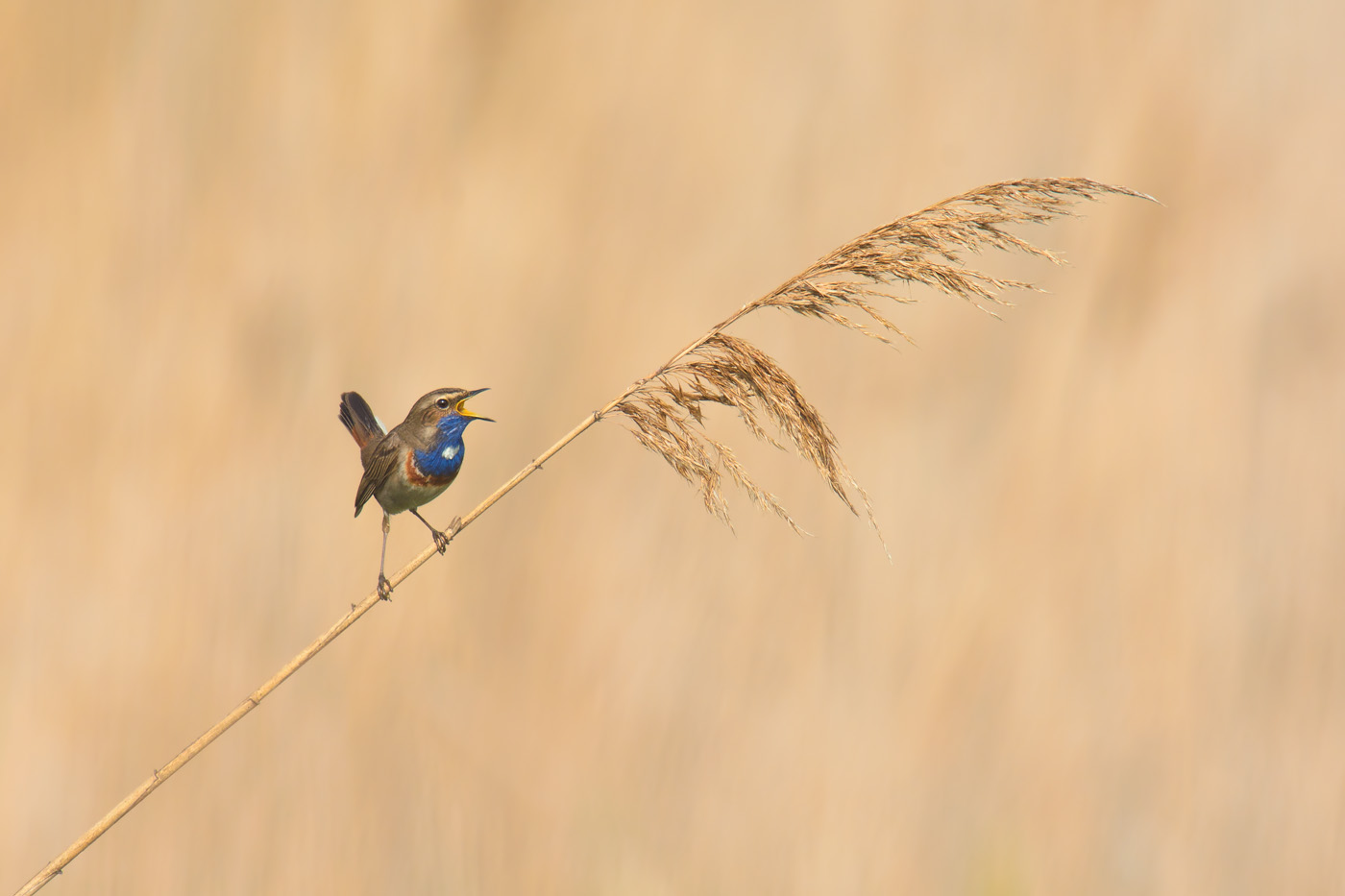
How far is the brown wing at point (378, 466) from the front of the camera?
1934 millimetres

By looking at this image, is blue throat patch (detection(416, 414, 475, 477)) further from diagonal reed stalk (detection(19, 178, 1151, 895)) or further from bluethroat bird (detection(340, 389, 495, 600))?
diagonal reed stalk (detection(19, 178, 1151, 895))

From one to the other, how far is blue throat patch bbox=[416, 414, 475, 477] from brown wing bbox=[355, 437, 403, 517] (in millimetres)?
81

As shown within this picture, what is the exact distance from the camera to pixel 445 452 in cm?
185

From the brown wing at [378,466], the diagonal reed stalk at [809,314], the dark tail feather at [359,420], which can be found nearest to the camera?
the diagonal reed stalk at [809,314]

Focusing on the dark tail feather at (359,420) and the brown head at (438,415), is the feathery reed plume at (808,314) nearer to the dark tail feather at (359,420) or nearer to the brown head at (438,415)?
the brown head at (438,415)

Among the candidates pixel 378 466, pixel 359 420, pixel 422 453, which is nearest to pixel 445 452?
pixel 422 453

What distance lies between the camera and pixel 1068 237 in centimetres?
325

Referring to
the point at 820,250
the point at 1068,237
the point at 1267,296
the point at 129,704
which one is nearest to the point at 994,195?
the point at 820,250

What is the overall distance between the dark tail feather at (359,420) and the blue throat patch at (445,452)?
40 centimetres

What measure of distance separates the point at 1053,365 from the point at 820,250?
793mm

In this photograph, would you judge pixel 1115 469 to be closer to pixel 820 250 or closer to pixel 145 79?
pixel 820 250

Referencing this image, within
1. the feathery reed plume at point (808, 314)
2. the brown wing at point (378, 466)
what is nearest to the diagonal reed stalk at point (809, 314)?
the feathery reed plume at point (808, 314)

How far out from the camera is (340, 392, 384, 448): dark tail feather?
7.38 ft

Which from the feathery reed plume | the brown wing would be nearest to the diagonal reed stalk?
the feathery reed plume
